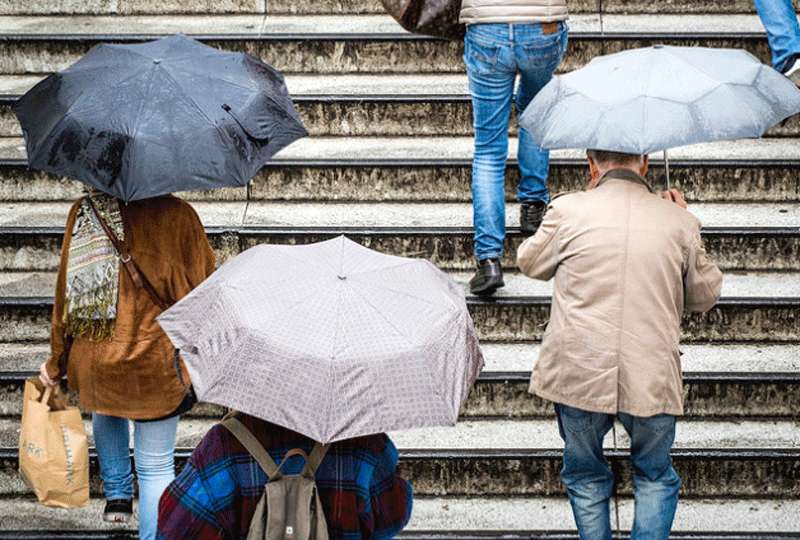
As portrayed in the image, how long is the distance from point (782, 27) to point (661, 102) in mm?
2181

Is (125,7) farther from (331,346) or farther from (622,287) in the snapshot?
(331,346)

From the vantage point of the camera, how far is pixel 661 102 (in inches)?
162

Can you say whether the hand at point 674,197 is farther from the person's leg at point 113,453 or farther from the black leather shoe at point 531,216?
the person's leg at point 113,453

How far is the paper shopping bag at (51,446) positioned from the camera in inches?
177

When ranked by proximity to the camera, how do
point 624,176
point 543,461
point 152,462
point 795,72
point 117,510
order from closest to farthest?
1. point 624,176
2. point 152,462
3. point 117,510
4. point 543,461
5. point 795,72

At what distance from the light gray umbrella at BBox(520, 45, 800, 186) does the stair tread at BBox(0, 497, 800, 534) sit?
1.66m

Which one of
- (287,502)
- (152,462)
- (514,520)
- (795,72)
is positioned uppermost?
(795,72)

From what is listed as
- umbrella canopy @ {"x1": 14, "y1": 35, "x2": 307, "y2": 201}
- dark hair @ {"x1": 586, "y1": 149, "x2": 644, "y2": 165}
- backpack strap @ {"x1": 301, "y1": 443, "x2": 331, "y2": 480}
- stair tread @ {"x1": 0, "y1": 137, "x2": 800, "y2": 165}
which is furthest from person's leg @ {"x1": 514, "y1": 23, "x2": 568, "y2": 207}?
backpack strap @ {"x1": 301, "y1": 443, "x2": 331, "y2": 480}

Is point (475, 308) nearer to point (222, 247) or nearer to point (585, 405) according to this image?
point (222, 247)

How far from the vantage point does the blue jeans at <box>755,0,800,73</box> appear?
600 centimetres

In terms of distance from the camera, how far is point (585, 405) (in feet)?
13.9

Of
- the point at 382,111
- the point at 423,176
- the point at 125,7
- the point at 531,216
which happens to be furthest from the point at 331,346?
the point at 125,7

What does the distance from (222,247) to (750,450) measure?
249 cm

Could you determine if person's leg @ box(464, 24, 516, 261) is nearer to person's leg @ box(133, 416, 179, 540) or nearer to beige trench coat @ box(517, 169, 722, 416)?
beige trench coat @ box(517, 169, 722, 416)
